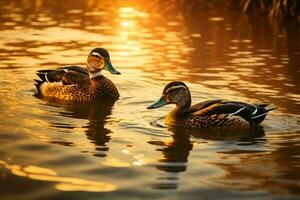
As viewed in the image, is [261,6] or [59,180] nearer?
[59,180]

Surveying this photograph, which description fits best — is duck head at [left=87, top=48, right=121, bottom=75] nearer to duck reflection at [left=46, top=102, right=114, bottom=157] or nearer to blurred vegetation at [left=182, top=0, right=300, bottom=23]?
duck reflection at [left=46, top=102, right=114, bottom=157]

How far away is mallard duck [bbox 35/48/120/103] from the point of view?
12992mm

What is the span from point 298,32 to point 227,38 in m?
2.68

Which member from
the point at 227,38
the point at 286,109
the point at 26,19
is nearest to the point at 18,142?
the point at 286,109

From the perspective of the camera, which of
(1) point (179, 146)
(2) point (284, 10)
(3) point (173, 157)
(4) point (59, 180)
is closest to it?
(4) point (59, 180)

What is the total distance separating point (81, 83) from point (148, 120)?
8.82ft

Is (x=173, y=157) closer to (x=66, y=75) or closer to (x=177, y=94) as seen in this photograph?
(x=177, y=94)

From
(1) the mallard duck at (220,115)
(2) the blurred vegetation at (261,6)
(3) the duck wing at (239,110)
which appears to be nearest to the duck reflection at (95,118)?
(1) the mallard duck at (220,115)

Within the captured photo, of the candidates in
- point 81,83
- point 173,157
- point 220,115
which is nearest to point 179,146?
point 173,157

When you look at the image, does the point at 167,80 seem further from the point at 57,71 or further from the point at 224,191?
the point at 224,191

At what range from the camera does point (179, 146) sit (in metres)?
9.51

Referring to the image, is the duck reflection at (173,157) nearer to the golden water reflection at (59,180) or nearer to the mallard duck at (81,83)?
the golden water reflection at (59,180)

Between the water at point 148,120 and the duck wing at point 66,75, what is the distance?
0.48 meters

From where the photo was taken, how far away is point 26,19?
24.8m
